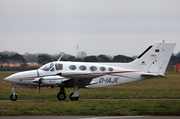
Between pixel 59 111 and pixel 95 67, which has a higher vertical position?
pixel 95 67

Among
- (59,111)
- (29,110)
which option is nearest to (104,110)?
(59,111)

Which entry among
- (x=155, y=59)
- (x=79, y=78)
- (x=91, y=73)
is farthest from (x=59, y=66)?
(x=155, y=59)

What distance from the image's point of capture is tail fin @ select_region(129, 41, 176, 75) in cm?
2239

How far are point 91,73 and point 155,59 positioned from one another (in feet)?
21.4

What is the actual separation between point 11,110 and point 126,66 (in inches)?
413

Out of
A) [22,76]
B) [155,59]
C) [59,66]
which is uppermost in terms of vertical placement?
[155,59]

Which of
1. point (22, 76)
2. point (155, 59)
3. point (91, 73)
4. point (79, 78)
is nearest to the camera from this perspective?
point (91, 73)

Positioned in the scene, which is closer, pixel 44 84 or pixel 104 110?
pixel 104 110

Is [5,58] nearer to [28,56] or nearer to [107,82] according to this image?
[28,56]

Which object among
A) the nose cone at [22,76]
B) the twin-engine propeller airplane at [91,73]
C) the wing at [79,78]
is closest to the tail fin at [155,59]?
the twin-engine propeller airplane at [91,73]

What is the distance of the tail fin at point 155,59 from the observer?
2239 cm

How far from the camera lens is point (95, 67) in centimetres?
2052

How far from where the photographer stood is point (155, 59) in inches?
890

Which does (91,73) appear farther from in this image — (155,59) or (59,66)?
(155,59)
